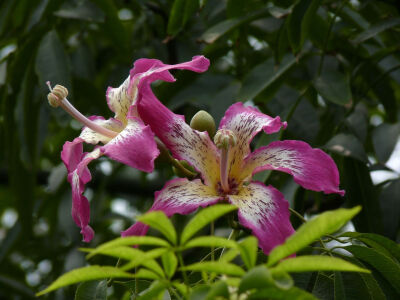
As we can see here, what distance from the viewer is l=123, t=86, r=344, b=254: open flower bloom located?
964 millimetres

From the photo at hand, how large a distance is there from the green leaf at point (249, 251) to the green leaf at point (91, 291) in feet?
1.05

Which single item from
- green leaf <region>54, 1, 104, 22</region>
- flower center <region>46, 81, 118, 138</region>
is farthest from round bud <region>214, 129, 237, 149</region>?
green leaf <region>54, 1, 104, 22</region>

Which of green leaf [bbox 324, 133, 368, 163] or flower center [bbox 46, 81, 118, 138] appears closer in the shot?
flower center [bbox 46, 81, 118, 138]

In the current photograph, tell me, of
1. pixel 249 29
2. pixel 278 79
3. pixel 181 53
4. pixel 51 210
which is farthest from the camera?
pixel 51 210

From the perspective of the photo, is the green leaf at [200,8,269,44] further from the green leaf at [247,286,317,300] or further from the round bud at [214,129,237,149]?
the green leaf at [247,286,317,300]

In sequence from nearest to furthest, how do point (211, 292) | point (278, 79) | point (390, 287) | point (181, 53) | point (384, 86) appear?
point (211, 292), point (390, 287), point (278, 79), point (384, 86), point (181, 53)

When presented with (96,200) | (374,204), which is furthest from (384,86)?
(96,200)

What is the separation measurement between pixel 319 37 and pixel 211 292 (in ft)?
3.66

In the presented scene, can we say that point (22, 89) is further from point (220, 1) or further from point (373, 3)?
point (373, 3)

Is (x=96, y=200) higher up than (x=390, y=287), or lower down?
lower down

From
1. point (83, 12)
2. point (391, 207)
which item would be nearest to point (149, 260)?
point (391, 207)

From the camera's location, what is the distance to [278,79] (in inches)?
62.0

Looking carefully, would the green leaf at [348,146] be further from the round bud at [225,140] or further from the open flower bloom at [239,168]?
the round bud at [225,140]

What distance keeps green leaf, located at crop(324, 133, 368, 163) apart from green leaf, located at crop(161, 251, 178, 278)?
79 centimetres
